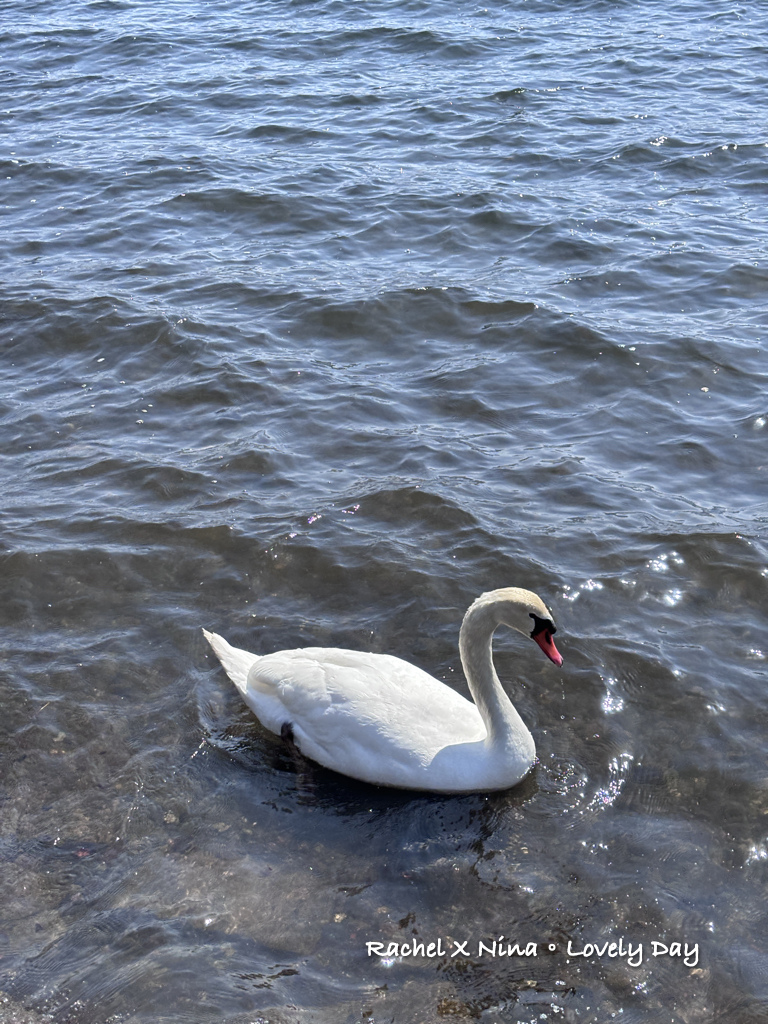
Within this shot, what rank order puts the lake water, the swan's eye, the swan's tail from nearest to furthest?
the lake water → the swan's eye → the swan's tail

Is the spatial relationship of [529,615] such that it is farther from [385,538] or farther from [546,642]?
[385,538]

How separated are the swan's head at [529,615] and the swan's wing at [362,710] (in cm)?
65

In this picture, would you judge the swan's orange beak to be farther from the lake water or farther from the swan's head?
the lake water

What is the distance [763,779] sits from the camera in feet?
19.0

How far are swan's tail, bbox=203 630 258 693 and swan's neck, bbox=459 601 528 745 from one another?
1.37 meters

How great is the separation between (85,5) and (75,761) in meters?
23.8

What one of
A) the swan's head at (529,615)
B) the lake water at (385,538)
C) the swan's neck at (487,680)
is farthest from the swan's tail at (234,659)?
the swan's head at (529,615)

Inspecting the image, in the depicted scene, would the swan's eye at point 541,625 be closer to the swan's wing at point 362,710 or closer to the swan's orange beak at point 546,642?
the swan's orange beak at point 546,642

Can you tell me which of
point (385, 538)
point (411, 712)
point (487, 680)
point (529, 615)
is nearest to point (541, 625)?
point (529, 615)

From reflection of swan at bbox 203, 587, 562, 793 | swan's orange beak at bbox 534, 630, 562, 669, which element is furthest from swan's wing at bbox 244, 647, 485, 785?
swan's orange beak at bbox 534, 630, 562, 669

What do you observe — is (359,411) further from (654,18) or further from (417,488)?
(654,18)

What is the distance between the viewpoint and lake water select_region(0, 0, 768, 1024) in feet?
16.3

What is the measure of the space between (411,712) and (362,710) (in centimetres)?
28

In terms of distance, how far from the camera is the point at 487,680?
584 centimetres
